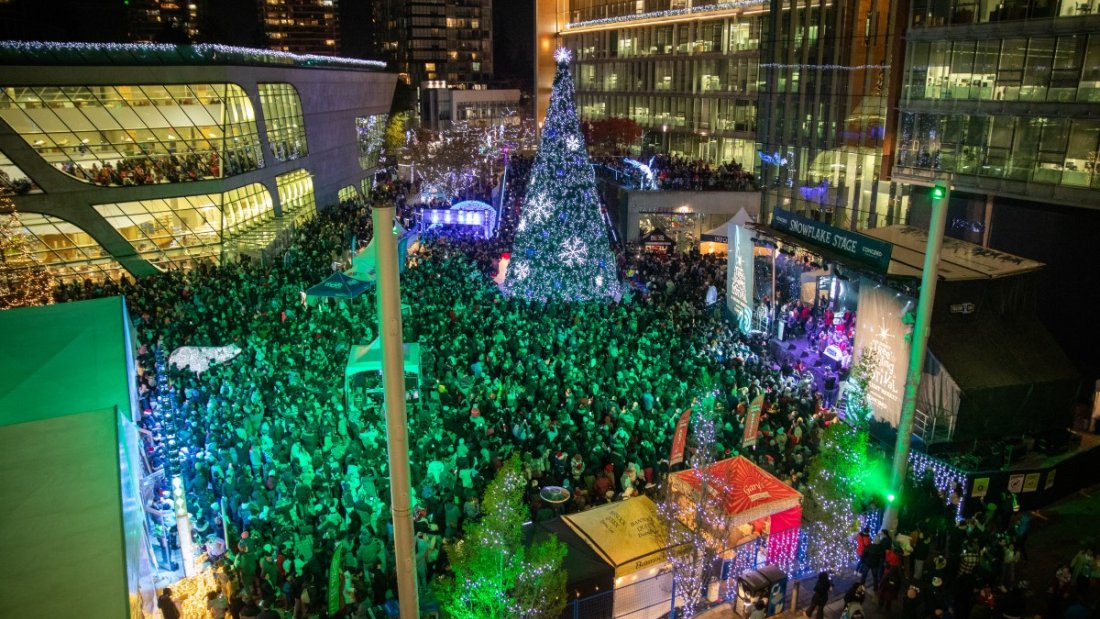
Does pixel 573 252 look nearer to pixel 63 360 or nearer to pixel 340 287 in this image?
pixel 340 287

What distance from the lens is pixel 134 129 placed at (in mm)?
26062

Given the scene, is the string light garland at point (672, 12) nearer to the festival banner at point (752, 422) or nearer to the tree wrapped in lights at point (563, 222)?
the tree wrapped in lights at point (563, 222)

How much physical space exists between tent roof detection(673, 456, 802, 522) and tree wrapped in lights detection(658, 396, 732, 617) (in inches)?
3.8

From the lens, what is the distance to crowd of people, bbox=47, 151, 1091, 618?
9.22 m

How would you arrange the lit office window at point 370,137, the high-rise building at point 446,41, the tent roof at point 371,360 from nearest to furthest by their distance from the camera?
the tent roof at point 371,360 < the lit office window at point 370,137 < the high-rise building at point 446,41

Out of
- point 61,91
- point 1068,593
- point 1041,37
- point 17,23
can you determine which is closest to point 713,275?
point 1041,37

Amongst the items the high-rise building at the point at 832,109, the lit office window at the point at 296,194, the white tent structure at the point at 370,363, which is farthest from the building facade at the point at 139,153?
the high-rise building at the point at 832,109

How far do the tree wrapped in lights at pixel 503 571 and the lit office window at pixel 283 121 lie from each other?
2836 centimetres

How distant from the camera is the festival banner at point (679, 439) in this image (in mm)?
10766

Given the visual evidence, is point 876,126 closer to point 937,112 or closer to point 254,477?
point 937,112

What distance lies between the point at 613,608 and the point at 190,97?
26227 mm

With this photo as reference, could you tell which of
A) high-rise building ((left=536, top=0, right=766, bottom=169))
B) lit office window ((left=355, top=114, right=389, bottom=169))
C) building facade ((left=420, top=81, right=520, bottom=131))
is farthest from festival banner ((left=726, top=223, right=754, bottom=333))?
building facade ((left=420, top=81, right=520, bottom=131))

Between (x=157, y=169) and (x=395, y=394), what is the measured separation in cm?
2598

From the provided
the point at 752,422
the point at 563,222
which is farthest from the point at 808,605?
the point at 563,222
